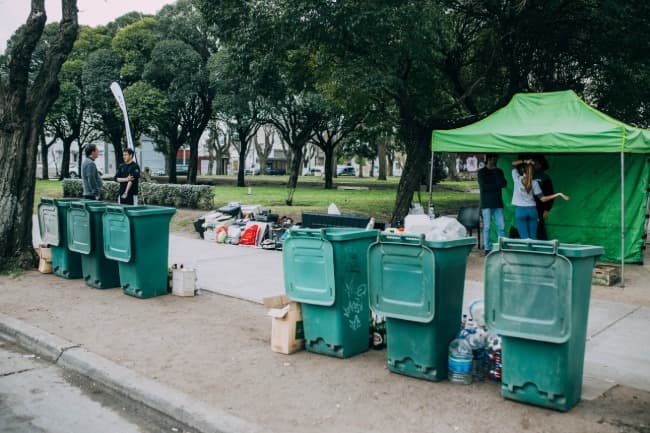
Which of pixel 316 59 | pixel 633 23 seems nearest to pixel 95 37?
pixel 316 59

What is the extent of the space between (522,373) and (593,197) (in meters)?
8.32

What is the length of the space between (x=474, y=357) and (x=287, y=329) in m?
1.71

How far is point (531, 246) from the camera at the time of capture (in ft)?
14.0

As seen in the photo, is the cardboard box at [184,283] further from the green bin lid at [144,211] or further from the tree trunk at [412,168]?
the tree trunk at [412,168]

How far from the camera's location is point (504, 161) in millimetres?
12805

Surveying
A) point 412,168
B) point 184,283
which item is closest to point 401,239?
point 184,283

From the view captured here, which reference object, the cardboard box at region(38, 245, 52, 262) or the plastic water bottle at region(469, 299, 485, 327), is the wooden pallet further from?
the cardboard box at region(38, 245, 52, 262)

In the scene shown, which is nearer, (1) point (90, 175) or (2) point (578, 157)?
(1) point (90, 175)

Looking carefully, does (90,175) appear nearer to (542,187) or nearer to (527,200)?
(527,200)


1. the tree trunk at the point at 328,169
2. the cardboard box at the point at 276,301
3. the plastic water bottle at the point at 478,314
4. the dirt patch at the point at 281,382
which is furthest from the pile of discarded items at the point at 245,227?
the tree trunk at the point at 328,169

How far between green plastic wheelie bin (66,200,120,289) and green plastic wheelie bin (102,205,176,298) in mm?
403

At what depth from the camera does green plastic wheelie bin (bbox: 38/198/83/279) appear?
29.6 ft

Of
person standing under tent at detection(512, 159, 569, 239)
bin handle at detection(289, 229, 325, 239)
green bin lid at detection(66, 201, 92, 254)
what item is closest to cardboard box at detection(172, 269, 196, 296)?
green bin lid at detection(66, 201, 92, 254)

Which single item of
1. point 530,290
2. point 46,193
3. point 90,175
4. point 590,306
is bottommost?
point 590,306
